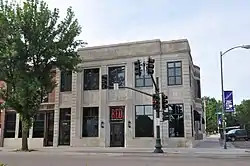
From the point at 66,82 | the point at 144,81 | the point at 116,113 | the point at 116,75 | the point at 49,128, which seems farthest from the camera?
the point at 66,82

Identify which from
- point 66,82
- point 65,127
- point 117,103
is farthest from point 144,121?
point 66,82

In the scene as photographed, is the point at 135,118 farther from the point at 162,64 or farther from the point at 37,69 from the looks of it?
the point at 37,69

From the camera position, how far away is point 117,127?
34.5 meters

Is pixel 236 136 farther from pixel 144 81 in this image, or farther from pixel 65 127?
pixel 65 127

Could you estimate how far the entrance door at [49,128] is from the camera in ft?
121

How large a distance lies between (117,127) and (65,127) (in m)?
6.10

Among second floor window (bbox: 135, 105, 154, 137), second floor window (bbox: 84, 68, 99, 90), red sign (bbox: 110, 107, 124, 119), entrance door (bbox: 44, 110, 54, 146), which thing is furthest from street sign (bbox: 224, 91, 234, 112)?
entrance door (bbox: 44, 110, 54, 146)

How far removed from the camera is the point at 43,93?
31.3 metres

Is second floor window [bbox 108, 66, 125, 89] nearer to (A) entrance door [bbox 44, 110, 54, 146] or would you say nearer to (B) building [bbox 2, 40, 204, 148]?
(B) building [bbox 2, 40, 204, 148]

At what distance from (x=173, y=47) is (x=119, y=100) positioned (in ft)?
25.2

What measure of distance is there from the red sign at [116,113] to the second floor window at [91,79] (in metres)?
3.16

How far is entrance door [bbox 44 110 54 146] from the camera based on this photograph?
36.9 meters

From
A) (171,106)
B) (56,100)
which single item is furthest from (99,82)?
(171,106)

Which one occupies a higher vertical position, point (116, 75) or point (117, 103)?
point (116, 75)
